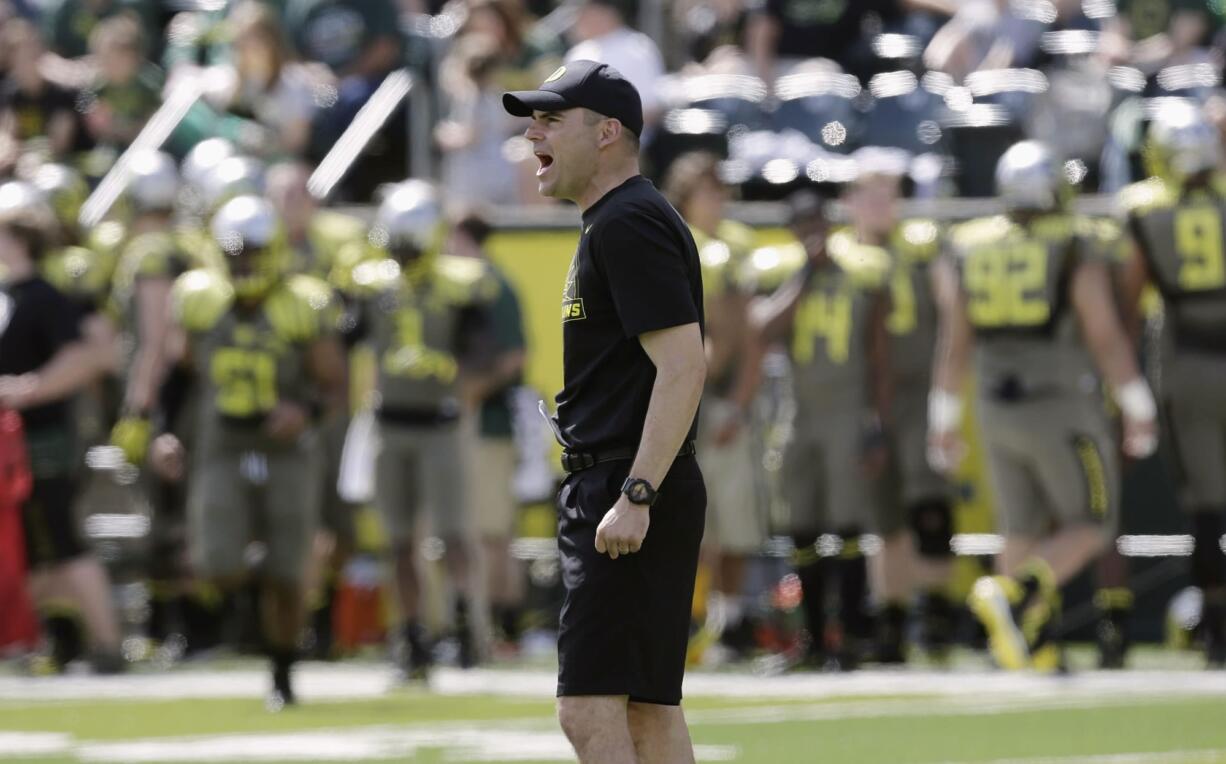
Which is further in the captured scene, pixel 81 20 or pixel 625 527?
pixel 81 20

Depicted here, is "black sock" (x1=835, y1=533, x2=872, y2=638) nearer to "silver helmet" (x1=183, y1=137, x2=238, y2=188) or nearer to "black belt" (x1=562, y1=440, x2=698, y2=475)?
"silver helmet" (x1=183, y1=137, x2=238, y2=188)

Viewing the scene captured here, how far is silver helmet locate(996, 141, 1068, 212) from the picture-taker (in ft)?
38.3

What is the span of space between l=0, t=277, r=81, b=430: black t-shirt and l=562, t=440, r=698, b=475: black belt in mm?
7438

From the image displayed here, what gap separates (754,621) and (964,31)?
3.85 meters

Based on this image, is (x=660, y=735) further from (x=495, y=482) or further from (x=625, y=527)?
(x=495, y=482)

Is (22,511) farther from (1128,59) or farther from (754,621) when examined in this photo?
(1128,59)

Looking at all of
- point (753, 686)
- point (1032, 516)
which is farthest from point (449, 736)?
point (1032, 516)

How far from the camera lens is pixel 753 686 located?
1165 centimetres

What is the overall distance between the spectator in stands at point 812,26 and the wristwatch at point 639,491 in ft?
33.2

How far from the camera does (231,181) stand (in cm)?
1350

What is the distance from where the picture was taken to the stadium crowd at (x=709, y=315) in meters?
11.7

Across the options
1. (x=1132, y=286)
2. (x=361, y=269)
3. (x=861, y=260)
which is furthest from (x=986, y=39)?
(x=361, y=269)

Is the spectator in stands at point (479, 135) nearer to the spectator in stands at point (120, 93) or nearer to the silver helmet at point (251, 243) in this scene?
the spectator in stands at point (120, 93)

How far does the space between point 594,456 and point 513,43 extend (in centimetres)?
981
